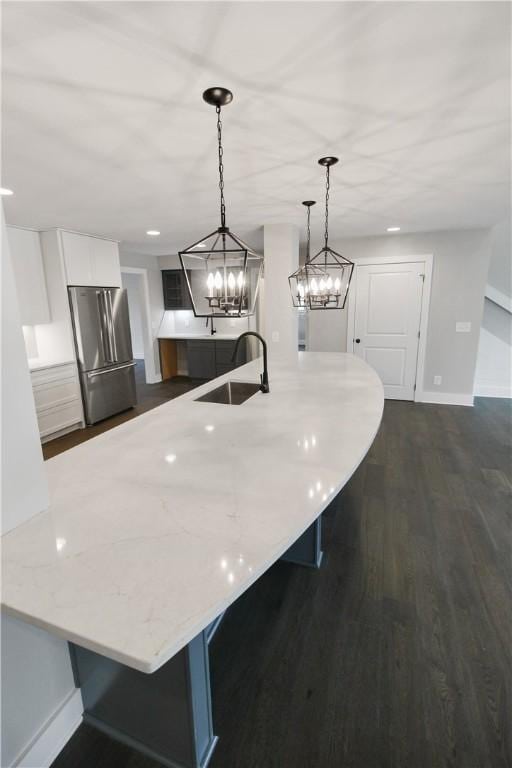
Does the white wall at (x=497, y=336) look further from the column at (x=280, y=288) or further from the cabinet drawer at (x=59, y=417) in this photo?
the cabinet drawer at (x=59, y=417)

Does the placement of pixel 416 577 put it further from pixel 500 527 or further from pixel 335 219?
pixel 335 219

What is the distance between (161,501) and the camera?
3.67ft

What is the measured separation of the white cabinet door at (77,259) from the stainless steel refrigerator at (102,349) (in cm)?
15

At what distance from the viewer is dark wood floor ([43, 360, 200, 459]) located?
4023 millimetres

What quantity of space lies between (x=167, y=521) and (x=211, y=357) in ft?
18.8

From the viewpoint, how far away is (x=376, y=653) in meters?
1.56

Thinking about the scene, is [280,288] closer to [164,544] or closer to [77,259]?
[77,259]

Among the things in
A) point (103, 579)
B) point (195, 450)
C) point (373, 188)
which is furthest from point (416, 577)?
point (373, 188)

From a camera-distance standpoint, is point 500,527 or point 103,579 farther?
point 500,527

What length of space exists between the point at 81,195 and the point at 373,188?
230cm

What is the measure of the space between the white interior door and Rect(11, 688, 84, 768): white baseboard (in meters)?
4.90

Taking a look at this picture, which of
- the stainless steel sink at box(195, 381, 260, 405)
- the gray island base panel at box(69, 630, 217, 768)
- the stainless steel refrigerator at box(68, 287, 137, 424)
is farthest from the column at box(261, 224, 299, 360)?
the gray island base panel at box(69, 630, 217, 768)

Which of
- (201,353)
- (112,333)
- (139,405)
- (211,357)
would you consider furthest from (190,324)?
(112,333)

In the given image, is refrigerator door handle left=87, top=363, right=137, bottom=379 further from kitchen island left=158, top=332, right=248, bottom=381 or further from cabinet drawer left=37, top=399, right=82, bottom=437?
kitchen island left=158, top=332, right=248, bottom=381
